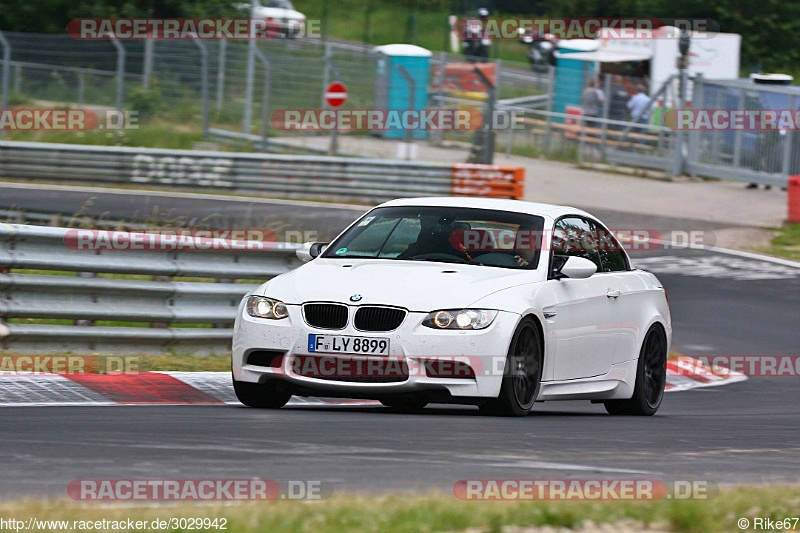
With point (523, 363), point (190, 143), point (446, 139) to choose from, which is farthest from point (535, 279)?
point (446, 139)

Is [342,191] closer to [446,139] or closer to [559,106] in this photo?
[446,139]

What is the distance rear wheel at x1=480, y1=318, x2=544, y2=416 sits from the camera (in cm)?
812

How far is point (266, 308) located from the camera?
840 centimetres

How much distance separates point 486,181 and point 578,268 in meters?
16.4

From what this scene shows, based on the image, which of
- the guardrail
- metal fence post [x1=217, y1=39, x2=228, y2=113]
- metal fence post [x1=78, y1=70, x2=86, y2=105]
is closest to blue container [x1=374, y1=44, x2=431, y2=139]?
metal fence post [x1=217, y1=39, x2=228, y2=113]

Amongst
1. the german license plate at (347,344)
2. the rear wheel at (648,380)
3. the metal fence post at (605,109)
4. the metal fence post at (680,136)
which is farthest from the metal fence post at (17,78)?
the german license plate at (347,344)

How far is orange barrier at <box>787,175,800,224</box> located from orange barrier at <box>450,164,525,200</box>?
4615 millimetres

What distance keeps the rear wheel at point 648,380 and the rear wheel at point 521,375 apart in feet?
5.01

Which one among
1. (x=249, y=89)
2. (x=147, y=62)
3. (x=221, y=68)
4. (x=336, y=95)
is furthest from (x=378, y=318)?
(x=147, y=62)

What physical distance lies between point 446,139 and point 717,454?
26623mm

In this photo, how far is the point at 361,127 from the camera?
31.4m

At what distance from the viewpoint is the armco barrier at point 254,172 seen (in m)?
25.4

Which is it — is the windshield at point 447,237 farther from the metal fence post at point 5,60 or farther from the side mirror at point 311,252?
the metal fence post at point 5,60

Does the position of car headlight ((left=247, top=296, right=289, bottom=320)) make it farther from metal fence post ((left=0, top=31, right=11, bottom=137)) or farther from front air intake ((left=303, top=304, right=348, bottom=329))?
metal fence post ((left=0, top=31, right=11, bottom=137))
